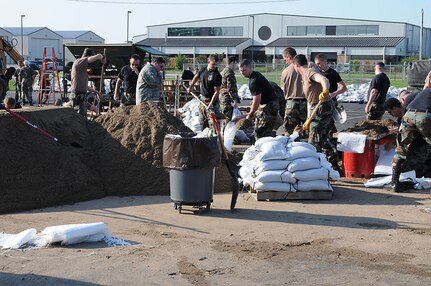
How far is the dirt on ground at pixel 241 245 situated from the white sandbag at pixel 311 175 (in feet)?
1.06

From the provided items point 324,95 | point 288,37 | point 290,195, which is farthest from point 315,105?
point 288,37

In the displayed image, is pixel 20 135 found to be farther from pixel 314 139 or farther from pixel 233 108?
pixel 233 108

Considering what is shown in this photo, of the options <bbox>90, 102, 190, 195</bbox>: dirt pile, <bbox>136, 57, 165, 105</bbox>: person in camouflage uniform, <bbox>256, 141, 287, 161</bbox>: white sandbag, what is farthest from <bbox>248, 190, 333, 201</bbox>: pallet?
<bbox>136, 57, 165, 105</bbox>: person in camouflage uniform

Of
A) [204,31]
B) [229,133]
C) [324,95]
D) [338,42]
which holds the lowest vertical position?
[229,133]

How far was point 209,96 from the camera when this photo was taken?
13633 mm

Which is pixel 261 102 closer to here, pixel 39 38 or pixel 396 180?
pixel 396 180

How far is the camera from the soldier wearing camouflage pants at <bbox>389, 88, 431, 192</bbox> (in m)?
9.33

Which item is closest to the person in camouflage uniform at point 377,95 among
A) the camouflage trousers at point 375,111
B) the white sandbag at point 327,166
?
the camouflage trousers at point 375,111

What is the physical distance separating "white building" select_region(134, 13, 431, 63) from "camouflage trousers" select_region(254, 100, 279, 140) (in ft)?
186

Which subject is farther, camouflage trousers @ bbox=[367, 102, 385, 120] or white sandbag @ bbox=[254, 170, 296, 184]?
camouflage trousers @ bbox=[367, 102, 385, 120]

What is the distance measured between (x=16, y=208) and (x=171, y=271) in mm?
3421

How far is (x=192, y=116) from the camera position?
55.7ft

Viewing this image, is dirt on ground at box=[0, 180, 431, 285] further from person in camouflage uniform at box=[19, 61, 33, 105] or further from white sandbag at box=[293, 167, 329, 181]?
person in camouflage uniform at box=[19, 61, 33, 105]

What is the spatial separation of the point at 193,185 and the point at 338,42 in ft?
214
